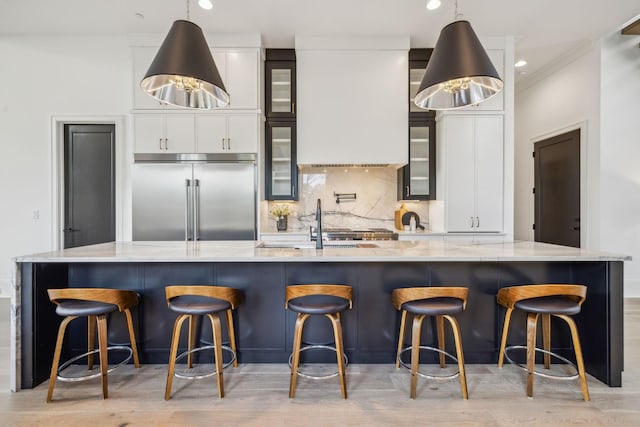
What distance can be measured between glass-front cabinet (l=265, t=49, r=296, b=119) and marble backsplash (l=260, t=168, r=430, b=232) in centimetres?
87

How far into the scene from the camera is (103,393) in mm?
1941

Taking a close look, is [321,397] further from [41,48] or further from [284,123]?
[41,48]

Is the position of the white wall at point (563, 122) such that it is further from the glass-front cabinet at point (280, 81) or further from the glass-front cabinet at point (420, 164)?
the glass-front cabinet at point (280, 81)

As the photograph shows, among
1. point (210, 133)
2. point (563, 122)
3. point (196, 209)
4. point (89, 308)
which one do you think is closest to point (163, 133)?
point (210, 133)

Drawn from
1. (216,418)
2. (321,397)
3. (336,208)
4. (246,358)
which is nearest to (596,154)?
(336,208)

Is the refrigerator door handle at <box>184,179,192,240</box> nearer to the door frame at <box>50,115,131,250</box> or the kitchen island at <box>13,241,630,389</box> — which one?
the door frame at <box>50,115,131,250</box>

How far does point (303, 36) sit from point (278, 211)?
2129 millimetres

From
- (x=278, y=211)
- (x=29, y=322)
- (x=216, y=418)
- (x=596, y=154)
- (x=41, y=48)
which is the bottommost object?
(x=216, y=418)

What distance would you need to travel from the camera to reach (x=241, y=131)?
3.80 meters

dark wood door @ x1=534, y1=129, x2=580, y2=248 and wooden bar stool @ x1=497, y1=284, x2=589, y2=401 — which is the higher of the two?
dark wood door @ x1=534, y1=129, x2=580, y2=248

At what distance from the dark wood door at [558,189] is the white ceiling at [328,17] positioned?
4.55ft

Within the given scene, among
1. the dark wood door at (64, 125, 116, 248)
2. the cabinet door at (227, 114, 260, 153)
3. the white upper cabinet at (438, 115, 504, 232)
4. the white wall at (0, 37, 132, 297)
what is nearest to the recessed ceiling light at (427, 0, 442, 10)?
the white upper cabinet at (438, 115, 504, 232)

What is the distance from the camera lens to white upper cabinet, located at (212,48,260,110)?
379cm

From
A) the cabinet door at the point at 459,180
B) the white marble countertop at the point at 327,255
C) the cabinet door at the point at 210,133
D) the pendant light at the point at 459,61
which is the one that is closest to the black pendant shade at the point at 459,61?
the pendant light at the point at 459,61
